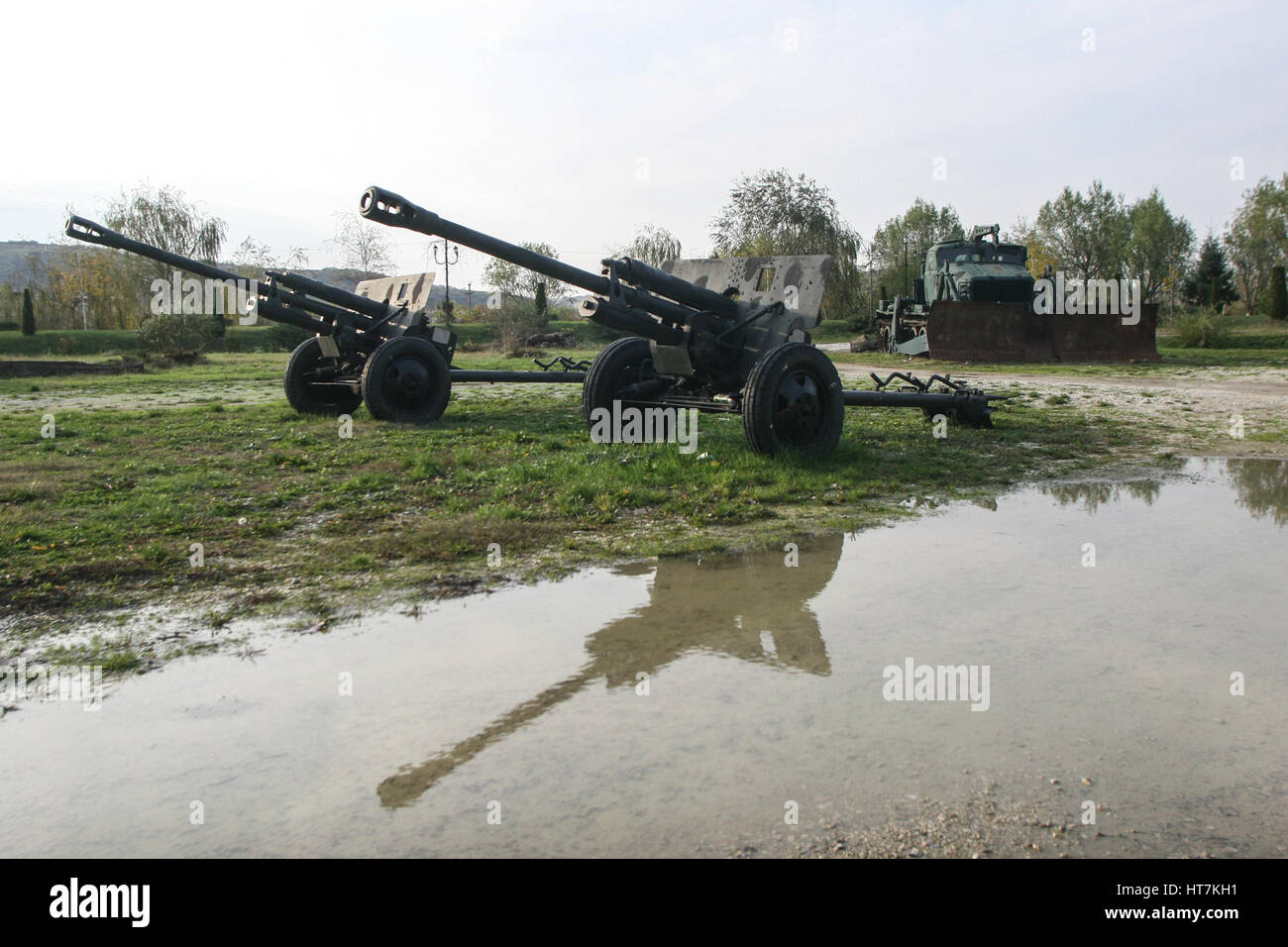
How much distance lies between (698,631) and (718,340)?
5.12m

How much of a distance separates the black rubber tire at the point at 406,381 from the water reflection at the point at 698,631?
6787 mm

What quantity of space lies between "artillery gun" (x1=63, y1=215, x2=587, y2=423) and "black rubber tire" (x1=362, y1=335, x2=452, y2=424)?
0.01 m

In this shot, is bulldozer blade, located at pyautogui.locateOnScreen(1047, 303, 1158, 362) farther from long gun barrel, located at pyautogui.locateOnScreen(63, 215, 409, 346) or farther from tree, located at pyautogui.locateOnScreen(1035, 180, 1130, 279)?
tree, located at pyautogui.locateOnScreen(1035, 180, 1130, 279)

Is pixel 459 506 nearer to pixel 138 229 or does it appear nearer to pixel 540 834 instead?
pixel 540 834

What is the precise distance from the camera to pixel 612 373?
9.64 m

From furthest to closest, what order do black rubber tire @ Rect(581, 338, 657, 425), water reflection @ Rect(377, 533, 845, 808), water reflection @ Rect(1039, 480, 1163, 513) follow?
1. black rubber tire @ Rect(581, 338, 657, 425)
2. water reflection @ Rect(1039, 480, 1163, 513)
3. water reflection @ Rect(377, 533, 845, 808)

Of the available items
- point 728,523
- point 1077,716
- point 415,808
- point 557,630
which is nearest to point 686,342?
point 728,523

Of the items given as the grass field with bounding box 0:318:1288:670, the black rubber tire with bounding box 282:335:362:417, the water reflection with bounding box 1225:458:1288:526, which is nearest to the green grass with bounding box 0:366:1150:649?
the grass field with bounding box 0:318:1288:670

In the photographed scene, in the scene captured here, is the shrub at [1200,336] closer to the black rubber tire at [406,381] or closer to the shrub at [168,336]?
the black rubber tire at [406,381]

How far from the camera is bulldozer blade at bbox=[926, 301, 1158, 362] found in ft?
74.4

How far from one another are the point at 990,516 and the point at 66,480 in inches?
270

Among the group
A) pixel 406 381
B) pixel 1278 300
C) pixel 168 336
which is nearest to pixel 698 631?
pixel 406 381

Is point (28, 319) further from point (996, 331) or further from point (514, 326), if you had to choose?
point (996, 331)

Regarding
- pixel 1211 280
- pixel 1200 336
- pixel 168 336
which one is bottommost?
pixel 1200 336
